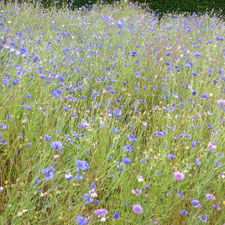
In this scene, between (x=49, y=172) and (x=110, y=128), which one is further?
(x=110, y=128)

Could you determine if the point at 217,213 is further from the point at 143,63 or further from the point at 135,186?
the point at 143,63

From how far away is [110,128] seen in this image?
232 centimetres

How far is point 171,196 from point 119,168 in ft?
1.10

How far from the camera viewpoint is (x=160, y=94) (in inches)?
130

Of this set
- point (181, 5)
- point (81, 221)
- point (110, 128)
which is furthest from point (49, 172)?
point (181, 5)

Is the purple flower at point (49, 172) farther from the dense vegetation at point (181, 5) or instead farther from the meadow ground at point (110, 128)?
the dense vegetation at point (181, 5)

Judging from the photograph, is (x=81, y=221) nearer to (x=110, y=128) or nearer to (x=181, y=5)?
(x=110, y=128)

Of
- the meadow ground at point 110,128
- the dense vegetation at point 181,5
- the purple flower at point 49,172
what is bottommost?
the meadow ground at point 110,128

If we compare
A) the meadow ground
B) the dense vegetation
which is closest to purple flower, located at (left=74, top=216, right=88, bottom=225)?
the meadow ground

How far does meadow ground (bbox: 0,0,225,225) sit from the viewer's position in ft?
4.97

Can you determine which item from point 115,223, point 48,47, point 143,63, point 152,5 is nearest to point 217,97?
point 143,63

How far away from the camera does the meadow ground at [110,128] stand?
1515 millimetres

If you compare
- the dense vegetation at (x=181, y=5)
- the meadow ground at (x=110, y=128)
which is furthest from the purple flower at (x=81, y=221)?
the dense vegetation at (x=181, y=5)

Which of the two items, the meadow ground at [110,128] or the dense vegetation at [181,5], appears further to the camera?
the dense vegetation at [181,5]
